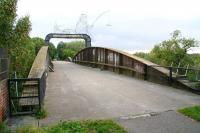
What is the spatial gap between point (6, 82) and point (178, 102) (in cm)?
530

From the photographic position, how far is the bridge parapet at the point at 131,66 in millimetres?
13617

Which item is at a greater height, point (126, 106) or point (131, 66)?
point (131, 66)

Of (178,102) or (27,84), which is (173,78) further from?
(27,84)

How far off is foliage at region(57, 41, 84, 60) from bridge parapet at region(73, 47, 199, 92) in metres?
55.8

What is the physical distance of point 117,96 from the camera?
11086mm

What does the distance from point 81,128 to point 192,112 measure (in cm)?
320

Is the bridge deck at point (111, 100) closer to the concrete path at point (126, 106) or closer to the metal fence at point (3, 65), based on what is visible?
the concrete path at point (126, 106)

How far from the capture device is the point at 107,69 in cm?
2270

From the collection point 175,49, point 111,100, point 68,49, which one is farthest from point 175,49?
point 68,49

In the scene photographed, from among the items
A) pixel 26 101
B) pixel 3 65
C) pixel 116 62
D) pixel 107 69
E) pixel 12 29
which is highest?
pixel 12 29

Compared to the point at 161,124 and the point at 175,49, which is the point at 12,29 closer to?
the point at 161,124

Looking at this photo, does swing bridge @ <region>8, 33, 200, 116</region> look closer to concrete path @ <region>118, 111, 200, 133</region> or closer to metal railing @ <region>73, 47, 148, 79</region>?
metal railing @ <region>73, 47, 148, 79</region>

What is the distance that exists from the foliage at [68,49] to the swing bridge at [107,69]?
54877 millimetres

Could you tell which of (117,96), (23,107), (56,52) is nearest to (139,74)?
(117,96)
